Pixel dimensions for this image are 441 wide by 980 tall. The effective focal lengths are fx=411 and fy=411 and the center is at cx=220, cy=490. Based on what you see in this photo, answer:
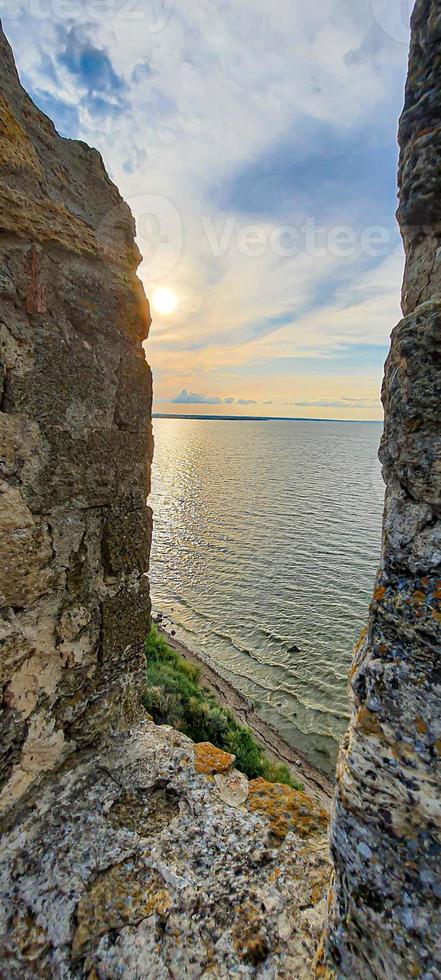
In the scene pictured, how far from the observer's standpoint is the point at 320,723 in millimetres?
12547

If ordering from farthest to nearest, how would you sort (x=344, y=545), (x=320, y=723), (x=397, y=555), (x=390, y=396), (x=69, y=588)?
(x=344, y=545), (x=320, y=723), (x=69, y=588), (x=390, y=396), (x=397, y=555)

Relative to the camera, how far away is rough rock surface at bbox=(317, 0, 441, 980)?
160 cm

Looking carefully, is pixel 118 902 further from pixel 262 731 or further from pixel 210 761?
pixel 262 731

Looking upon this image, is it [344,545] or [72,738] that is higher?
[72,738]

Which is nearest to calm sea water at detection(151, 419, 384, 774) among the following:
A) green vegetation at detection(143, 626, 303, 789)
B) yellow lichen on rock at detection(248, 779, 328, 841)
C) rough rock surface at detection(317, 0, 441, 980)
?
green vegetation at detection(143, 626, 303, 789)

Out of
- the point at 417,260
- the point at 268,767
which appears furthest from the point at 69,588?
the point at 268,767

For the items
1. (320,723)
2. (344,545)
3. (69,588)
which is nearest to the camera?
(69,588)

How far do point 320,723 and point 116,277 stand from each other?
1342 centimetres

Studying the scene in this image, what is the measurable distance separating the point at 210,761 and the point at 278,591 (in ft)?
57.4

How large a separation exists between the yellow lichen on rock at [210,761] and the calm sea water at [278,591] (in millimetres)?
9786

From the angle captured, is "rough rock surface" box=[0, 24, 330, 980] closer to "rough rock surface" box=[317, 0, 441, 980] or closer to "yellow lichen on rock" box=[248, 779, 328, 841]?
"yellow lichen on rock" box=[248, 779, 328, 841]

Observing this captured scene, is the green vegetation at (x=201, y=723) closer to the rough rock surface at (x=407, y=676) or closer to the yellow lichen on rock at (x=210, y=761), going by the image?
the yellow lichen on rock at (x=210, y=761)

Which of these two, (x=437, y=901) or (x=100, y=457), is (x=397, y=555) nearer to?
(x=437, y=901)

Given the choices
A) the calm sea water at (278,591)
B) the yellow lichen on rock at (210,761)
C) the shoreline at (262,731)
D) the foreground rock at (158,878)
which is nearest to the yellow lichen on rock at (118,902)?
the foreground rock at (158,878)
